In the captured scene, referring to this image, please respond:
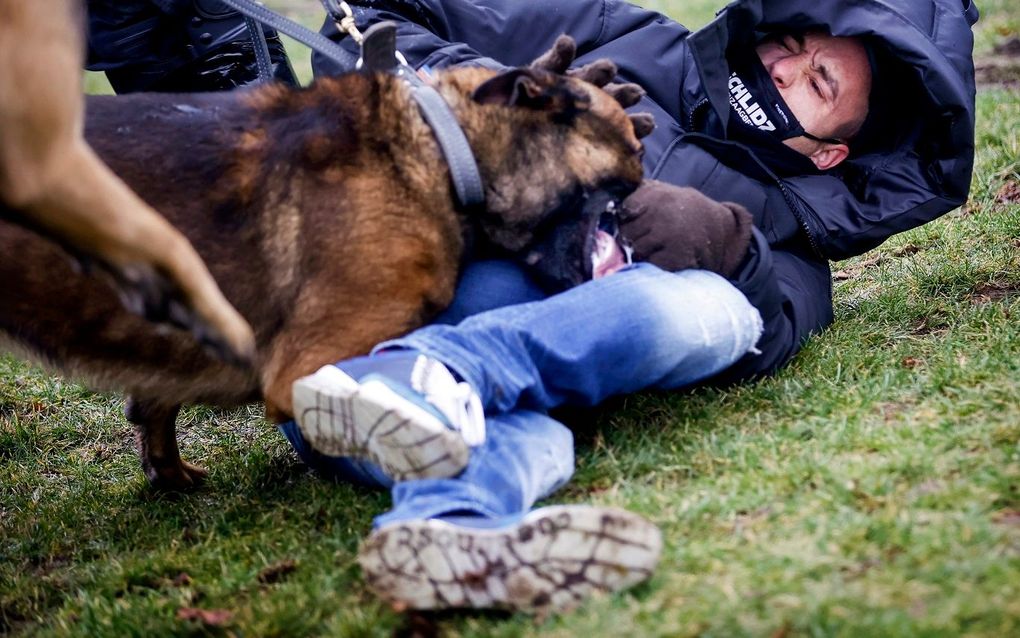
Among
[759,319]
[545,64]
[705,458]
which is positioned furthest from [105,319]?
[759,319]

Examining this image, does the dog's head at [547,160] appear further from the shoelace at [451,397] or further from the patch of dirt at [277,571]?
the patch of dirt at [277,571]

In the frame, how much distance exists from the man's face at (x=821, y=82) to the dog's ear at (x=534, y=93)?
3.84 feet

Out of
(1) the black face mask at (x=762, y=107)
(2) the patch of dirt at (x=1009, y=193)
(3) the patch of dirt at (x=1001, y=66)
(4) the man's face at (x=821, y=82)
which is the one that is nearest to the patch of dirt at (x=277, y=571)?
(1) the black face mask at (x=762, y=107)

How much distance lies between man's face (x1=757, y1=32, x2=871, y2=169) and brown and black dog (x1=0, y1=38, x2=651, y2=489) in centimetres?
116

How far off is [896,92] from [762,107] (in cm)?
51

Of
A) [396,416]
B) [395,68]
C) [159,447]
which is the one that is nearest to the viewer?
[396,416]

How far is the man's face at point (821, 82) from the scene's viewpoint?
3.85 metres

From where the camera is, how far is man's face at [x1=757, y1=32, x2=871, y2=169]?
3.85 meters

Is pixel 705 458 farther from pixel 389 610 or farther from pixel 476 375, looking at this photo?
pixel 389 610

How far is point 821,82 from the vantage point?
3.89 m

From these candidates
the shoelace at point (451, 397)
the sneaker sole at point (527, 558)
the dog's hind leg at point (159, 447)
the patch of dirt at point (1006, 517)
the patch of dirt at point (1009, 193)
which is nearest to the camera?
the sneaker sole at point (527, 558)

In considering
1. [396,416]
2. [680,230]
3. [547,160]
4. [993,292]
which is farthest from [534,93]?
[993,292]

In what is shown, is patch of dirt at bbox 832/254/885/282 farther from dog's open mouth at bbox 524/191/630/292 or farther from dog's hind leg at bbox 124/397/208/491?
dog's hind leg at bbox 124/397/208/491

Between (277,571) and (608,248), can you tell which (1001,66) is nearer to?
Answer: (608,248)
